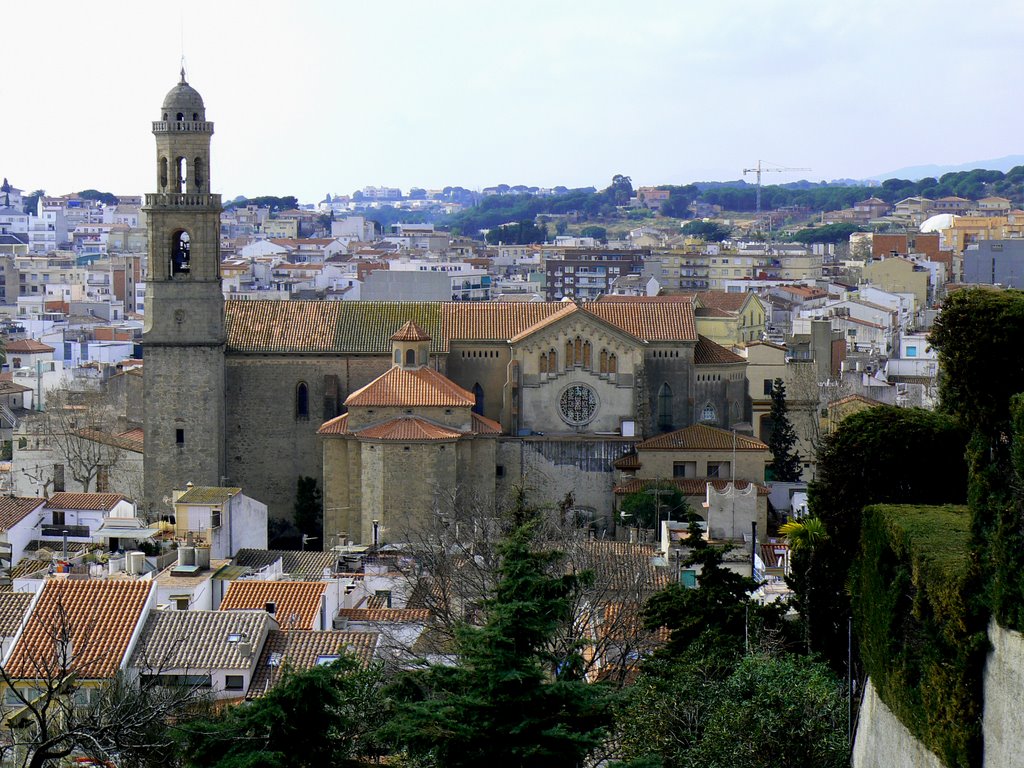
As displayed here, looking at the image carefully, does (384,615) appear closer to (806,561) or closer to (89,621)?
(89,621)

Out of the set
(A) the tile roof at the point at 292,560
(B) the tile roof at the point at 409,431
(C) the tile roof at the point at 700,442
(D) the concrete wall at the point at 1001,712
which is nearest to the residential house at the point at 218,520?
(A) the tile roof at the point at 292,560

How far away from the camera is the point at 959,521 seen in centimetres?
2350

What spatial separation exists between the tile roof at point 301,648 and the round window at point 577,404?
21278 mm

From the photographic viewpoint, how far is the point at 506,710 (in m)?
20.7

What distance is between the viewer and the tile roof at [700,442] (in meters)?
52.9

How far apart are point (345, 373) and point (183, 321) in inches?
175

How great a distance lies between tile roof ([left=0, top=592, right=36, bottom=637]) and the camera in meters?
31.2

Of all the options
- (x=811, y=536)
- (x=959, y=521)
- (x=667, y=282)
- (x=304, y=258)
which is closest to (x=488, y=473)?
(x=811, y=536)

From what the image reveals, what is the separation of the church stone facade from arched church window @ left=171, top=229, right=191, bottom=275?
4 centimetres

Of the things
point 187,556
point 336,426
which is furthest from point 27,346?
point 187,556

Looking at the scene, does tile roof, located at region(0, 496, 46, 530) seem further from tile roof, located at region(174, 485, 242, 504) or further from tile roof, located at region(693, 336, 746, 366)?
tile roof, located at region(693, 336, 746, 366)

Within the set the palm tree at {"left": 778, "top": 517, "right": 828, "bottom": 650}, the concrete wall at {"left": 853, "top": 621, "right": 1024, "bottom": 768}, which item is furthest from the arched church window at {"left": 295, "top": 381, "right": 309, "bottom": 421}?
the concrete wall at {"left": 853, "top": 621, "right": 1024, "bottom": 768}

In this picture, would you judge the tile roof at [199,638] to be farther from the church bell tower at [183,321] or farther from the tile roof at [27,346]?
the tile roof at [27,346]

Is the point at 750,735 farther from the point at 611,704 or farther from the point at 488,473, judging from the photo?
the point at 488,473
